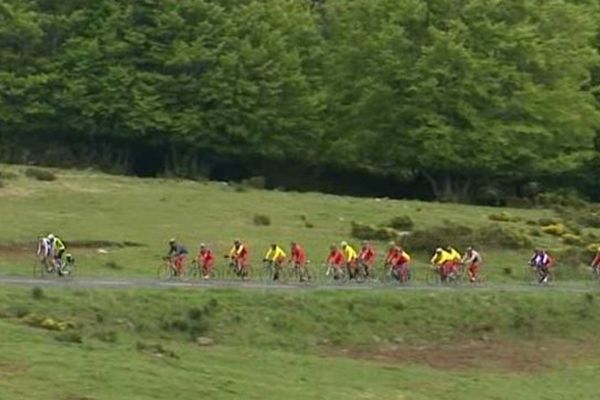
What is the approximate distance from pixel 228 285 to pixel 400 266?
8.28 metres

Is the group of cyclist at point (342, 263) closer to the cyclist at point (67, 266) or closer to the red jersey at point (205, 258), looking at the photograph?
the red jersey at point (205, 258)

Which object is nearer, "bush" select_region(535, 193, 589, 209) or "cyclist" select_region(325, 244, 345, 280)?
"cyclist" select_region(325, 244, 345, 280)

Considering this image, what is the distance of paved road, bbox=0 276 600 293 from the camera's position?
53.5 m

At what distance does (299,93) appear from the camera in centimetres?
10319

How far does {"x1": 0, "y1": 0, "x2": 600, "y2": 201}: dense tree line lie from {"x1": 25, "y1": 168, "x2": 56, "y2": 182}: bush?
14497 millimetres

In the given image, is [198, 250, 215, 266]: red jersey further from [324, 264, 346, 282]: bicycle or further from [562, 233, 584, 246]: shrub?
[562, 233, 584, 246]: shrub

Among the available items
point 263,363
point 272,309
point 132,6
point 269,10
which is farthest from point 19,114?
point 263,363

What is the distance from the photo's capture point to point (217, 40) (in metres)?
103

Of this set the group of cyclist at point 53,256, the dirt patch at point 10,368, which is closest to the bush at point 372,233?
the group of cyclist at point 53,256

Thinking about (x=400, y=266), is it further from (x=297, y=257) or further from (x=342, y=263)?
(x=297, y=257)

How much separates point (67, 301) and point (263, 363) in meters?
7.97

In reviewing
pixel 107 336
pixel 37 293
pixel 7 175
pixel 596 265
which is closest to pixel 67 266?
pixel 37 293

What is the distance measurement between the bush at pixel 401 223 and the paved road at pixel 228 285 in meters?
13.3

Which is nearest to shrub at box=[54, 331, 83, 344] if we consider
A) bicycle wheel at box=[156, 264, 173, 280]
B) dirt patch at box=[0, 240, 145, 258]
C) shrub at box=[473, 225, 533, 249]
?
bicycle wheel at box=[156, 264, 173, 280]
